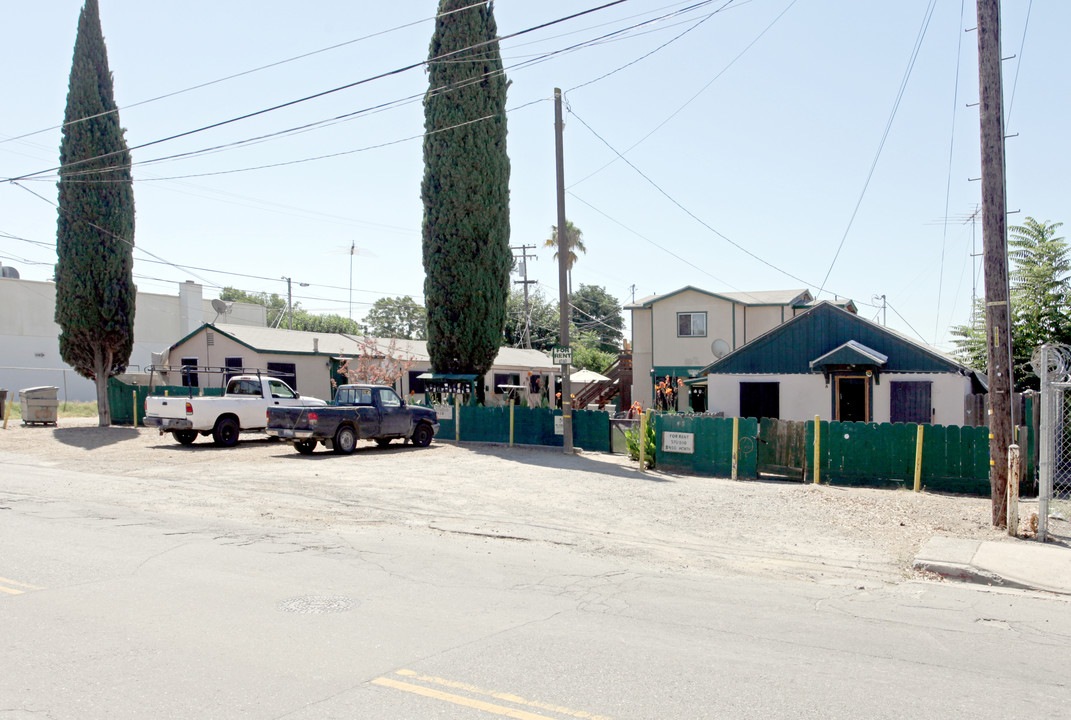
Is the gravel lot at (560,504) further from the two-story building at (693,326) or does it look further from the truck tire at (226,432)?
the two-story building at (693,326)

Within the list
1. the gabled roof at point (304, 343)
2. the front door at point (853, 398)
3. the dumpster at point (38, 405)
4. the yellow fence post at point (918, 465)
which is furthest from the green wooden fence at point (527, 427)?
the dumpster at point (38, 405)

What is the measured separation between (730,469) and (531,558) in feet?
26.2

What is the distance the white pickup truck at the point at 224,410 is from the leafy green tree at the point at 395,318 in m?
62.2

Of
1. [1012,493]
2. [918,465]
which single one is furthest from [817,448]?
[1012,493]

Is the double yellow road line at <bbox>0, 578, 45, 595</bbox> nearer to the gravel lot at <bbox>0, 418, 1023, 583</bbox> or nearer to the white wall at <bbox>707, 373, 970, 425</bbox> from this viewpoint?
the gravel lot at <bbox>0, 418, 1023, 583</bbox>

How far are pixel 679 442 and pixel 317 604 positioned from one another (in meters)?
11.0

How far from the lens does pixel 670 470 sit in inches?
650

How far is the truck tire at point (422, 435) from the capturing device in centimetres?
2150

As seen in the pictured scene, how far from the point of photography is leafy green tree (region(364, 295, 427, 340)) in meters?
85.8

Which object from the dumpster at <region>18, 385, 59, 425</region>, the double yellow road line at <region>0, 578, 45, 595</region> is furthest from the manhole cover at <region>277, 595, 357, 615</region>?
the dumpster at <region>18, 385, 59, 425</region>

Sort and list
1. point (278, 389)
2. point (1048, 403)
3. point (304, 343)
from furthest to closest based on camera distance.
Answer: point (304, 343) → point (278, 389) → point (1048, 403)

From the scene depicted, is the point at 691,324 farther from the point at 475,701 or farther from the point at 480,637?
the point at 475,701

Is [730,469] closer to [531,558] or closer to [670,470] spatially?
[670,470]

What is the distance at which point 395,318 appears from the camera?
87875mm
